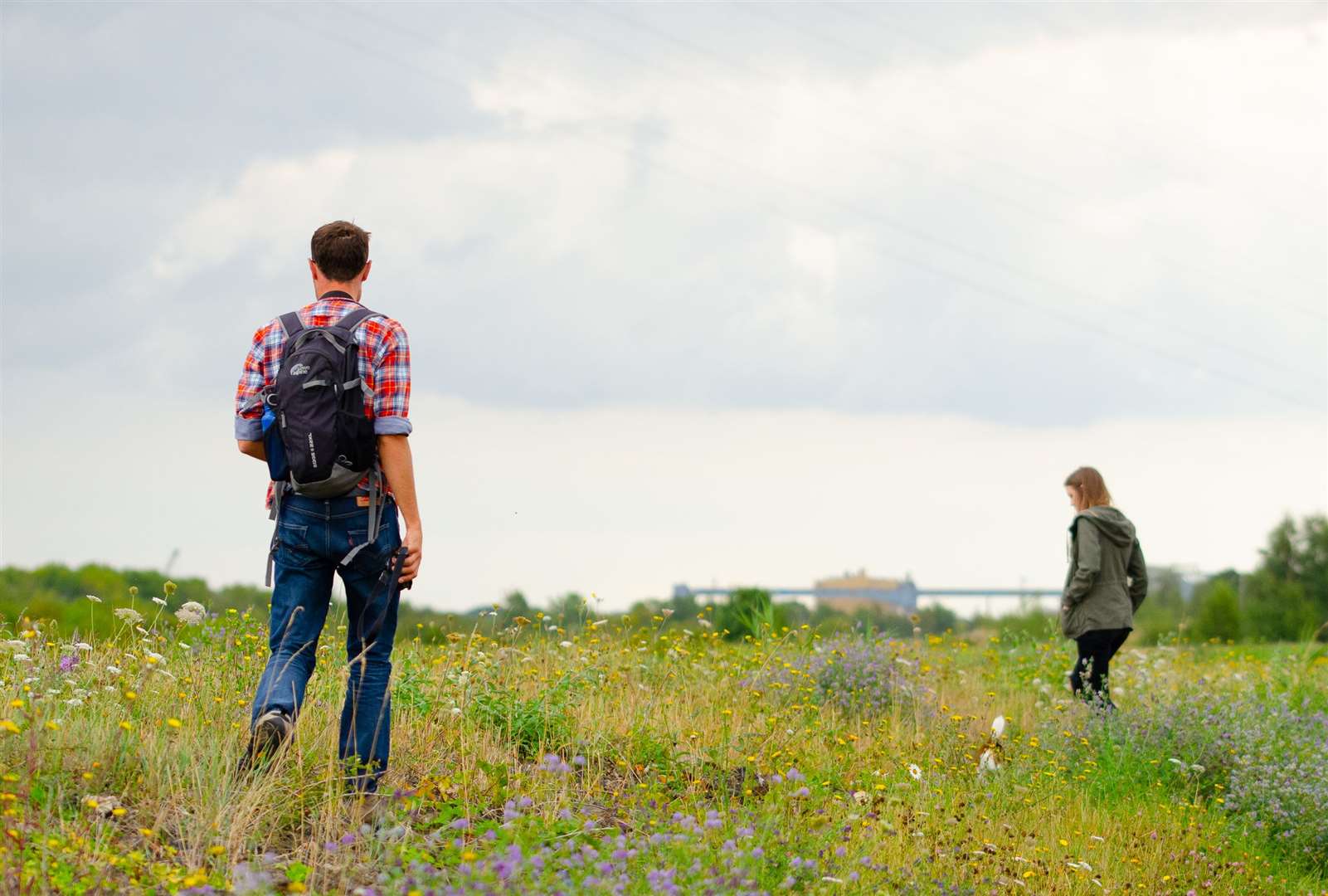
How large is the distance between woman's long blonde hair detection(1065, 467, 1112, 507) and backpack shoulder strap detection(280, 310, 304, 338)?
6.99 m

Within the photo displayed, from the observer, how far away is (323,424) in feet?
17.5

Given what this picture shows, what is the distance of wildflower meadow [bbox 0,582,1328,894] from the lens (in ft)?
16.1

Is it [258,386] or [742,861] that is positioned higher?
[258,386]

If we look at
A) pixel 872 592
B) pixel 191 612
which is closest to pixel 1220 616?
pixel 872 592

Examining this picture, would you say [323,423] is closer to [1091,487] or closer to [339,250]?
[339,250]

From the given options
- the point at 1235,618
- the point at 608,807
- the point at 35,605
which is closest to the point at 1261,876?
the point at 608,807

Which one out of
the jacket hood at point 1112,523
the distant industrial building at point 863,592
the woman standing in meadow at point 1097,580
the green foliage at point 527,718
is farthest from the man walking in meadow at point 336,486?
the distant industrial building at point 863,592

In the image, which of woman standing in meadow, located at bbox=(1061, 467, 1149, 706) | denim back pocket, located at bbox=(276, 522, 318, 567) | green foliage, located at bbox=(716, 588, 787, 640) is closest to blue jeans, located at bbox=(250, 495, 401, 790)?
denim back pocket, located at bbox=(276, 522, 318, 567)

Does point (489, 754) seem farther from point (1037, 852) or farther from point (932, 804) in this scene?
point (1037, 852)

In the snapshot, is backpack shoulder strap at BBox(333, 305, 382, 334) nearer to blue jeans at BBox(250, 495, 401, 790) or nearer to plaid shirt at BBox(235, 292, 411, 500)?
plaid shirt at BBox(235, 292, 411, 500)

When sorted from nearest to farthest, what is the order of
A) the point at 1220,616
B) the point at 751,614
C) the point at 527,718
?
the point at 527,718 → the point at 751,614 → the point at 1220,616

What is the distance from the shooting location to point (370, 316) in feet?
18.3

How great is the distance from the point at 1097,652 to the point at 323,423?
7135 mm

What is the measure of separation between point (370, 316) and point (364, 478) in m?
0.68
